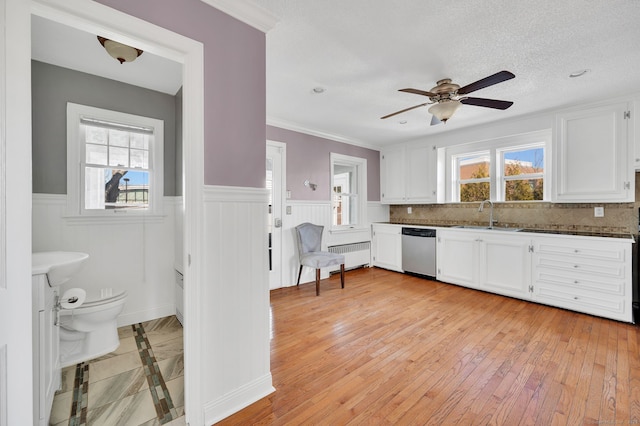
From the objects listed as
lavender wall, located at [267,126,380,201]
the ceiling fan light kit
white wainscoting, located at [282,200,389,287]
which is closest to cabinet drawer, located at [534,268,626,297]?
the ceiling fan light kit

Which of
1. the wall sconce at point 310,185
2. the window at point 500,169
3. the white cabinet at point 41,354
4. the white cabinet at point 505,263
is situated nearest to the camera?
the white cabinet at point 41,354

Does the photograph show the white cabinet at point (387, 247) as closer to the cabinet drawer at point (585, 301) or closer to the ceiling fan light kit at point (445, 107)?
the cabinet drawer at point (585, 301)

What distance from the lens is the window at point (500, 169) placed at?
384 centimetres

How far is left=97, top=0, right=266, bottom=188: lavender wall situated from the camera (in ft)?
4.84

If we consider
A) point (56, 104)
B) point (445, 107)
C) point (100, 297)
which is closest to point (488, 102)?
point (445, 107)

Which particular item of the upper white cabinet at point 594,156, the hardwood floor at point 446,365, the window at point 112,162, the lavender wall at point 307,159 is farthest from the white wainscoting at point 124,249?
the upper white cabinet at point 594,156

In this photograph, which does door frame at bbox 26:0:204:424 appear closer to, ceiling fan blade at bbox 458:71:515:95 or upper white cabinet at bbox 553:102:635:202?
ceiling fan blade at bbox 458:71:515:95

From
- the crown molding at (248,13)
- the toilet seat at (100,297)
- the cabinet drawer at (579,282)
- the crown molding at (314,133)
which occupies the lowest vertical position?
the cabinet drawer at (579,282)

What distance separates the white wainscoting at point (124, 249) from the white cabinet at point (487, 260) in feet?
12.3

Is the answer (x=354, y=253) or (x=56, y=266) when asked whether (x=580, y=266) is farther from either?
(x=56, y=266)

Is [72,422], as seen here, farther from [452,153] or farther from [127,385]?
[452,153]

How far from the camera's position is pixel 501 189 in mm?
4141

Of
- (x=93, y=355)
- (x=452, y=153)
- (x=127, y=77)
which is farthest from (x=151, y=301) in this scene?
(x=452, y=153)

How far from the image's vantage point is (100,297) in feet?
7.23
